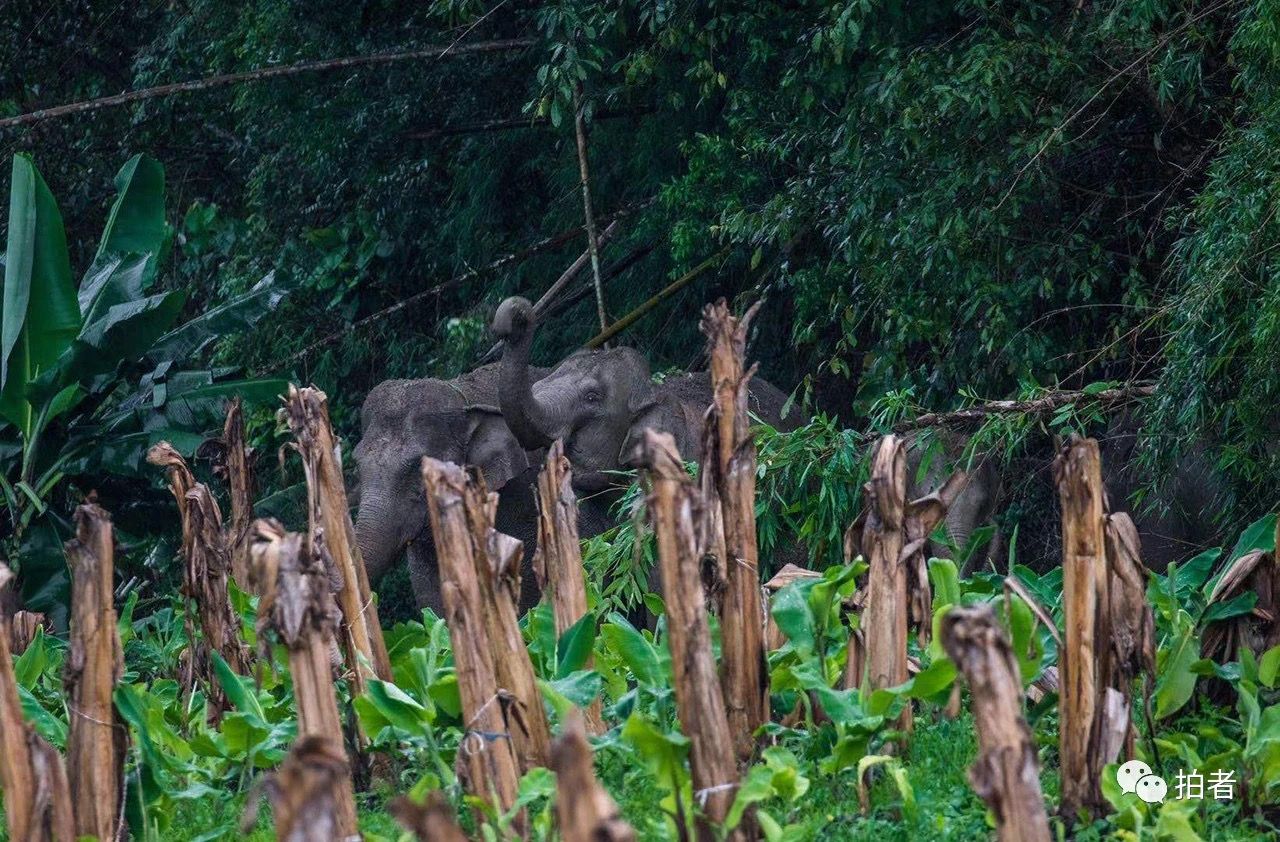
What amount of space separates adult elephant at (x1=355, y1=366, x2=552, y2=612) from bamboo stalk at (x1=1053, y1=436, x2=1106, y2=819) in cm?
556

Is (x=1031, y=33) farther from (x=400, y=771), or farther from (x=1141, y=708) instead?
(x=400, y=771)

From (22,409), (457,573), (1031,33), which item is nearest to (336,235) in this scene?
(22,409)

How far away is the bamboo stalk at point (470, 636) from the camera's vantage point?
299 centimetres

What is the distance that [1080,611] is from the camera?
3127mm

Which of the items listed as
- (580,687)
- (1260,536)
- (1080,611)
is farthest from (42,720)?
(1260,536)

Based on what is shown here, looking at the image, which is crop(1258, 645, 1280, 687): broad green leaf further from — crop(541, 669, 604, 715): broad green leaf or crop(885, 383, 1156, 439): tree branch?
crop(885, 383, 1156, 439): tree branch

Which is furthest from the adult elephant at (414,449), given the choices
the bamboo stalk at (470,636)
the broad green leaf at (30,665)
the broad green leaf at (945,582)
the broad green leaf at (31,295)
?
the bamboo stalk at (470,636)

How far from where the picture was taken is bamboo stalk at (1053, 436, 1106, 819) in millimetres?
3080

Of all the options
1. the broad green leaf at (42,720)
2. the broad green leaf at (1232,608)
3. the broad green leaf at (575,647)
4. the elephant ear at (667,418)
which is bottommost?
the broad green leaf at (1232,608)

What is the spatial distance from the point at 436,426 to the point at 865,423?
228 centimetres

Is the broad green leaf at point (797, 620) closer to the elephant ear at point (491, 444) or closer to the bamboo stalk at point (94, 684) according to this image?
the bamboo stalk at point (94, 684)

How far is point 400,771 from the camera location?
387 cm

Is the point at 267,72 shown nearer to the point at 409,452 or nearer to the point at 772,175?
the point at 409,452

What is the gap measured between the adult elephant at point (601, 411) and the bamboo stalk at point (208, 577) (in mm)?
3586
